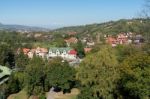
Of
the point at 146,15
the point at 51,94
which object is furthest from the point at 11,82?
the point at 146,15

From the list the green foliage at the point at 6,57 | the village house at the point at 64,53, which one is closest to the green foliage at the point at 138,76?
the green foliage at the point at 6,57

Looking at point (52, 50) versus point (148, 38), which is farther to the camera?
point (52, 50)

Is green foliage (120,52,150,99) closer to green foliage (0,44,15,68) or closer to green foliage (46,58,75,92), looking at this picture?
A: green foliage (46,58,75,92)

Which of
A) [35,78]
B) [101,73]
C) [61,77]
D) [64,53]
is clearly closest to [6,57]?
[64,53]

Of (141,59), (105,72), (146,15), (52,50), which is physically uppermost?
(146,15)

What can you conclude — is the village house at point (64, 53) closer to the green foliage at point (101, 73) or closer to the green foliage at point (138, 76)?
the green foliage at point (101, 73)

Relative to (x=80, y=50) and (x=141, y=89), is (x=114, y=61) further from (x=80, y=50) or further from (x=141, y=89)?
(x=80, y=50)

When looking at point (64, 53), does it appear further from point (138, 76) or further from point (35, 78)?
point (138, 76)
